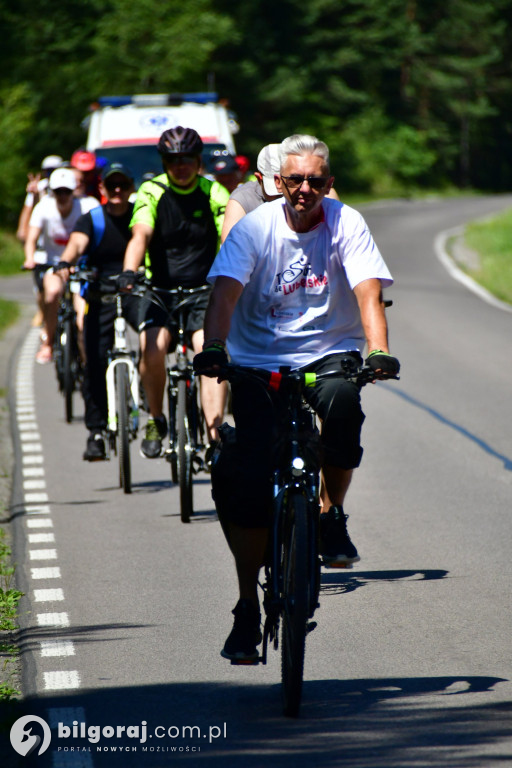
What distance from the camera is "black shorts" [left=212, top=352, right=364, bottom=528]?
5008 mm

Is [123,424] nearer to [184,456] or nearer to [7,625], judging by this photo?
[184,456]

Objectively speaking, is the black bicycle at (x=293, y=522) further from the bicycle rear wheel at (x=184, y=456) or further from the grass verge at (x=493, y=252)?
the grass verge at (x=493, y=252)

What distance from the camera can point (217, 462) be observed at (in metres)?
5.07

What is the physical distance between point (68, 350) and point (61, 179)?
174cm

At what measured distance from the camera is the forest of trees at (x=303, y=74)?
139 feet

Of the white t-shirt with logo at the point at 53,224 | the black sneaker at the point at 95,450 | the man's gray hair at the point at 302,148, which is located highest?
the man's gray hair at the point at 302,148

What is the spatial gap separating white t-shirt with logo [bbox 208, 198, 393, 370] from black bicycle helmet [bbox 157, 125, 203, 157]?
3174 millimetres

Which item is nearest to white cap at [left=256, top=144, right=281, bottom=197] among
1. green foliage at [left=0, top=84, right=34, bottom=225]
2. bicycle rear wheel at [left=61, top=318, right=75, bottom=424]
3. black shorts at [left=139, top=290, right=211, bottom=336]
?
black shorts at [left=139, top=290, right=211, bottom=336]

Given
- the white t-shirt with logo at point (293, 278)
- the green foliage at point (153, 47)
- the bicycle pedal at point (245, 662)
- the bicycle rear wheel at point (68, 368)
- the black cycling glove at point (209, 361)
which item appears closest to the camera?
the black cycling glove at point (209, 361)

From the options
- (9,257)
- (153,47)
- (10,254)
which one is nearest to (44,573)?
(9,257)

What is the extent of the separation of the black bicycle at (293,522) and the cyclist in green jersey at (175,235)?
343cm

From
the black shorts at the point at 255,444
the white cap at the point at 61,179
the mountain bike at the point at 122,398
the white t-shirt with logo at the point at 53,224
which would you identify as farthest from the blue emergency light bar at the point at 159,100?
the black shorts at the point at 255,444

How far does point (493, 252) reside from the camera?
31562 mm

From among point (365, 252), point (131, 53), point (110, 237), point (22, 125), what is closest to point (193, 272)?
point (110, 237)
